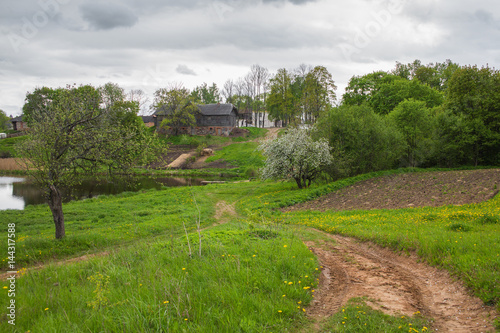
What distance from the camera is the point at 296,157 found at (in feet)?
89.9

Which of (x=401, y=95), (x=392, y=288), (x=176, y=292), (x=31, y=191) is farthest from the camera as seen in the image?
(x=401, y=95)

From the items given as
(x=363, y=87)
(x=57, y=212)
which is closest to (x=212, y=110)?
(x=363, y=87)

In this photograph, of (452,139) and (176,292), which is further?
(452,139)

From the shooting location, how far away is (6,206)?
2662 centimetres

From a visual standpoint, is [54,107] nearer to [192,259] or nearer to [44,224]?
[44,224]

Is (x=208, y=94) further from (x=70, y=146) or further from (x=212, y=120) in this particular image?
(x=70, y=146)

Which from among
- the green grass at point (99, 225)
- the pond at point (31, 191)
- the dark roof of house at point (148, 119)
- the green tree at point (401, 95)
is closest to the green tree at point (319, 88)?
the green tree at point (401, 95)

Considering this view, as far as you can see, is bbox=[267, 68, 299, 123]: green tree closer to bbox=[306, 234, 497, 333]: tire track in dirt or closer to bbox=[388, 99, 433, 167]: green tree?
bbox=[388, 99, 433, 167]: green tree

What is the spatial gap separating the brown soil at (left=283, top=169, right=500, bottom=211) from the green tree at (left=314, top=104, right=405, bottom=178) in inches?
146

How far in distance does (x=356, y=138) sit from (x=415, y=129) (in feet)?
33.3

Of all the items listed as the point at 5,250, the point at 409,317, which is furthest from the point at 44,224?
the point at 409,317

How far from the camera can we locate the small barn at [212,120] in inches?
3199

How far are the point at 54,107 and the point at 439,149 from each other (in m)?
38.5

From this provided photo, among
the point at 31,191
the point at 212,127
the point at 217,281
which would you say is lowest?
the point at 31,191
